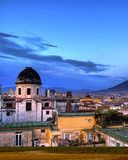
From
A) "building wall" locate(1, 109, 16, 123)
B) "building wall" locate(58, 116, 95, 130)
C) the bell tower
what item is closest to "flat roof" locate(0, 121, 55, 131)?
"building wall" locate(58, 116, 95, 130)


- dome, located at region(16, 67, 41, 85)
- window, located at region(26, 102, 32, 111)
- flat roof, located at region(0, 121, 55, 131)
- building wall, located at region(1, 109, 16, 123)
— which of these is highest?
dome, located at region(16, 67, 41, 85)

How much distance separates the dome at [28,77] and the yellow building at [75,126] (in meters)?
21.2

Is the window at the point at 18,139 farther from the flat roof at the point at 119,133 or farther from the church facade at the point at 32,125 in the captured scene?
the flat roof at the point at 119,133

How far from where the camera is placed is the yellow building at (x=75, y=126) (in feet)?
127

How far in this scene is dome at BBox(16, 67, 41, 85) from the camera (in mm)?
59750

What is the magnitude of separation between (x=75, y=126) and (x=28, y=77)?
2235cm

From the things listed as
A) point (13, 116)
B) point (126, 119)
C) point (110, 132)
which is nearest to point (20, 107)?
point (13, 116)

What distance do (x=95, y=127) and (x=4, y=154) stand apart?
1847 centimetres

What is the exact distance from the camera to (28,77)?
59969 mm

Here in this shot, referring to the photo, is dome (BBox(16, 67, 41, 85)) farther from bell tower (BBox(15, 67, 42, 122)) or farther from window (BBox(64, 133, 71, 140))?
window (BBox(64, 133, 71, 140))

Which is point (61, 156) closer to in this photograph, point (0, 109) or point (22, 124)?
point (22, 124)

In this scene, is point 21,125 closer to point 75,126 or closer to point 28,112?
point 75,126

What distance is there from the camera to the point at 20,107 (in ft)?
196

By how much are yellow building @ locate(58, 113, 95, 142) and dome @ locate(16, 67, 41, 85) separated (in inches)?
834
